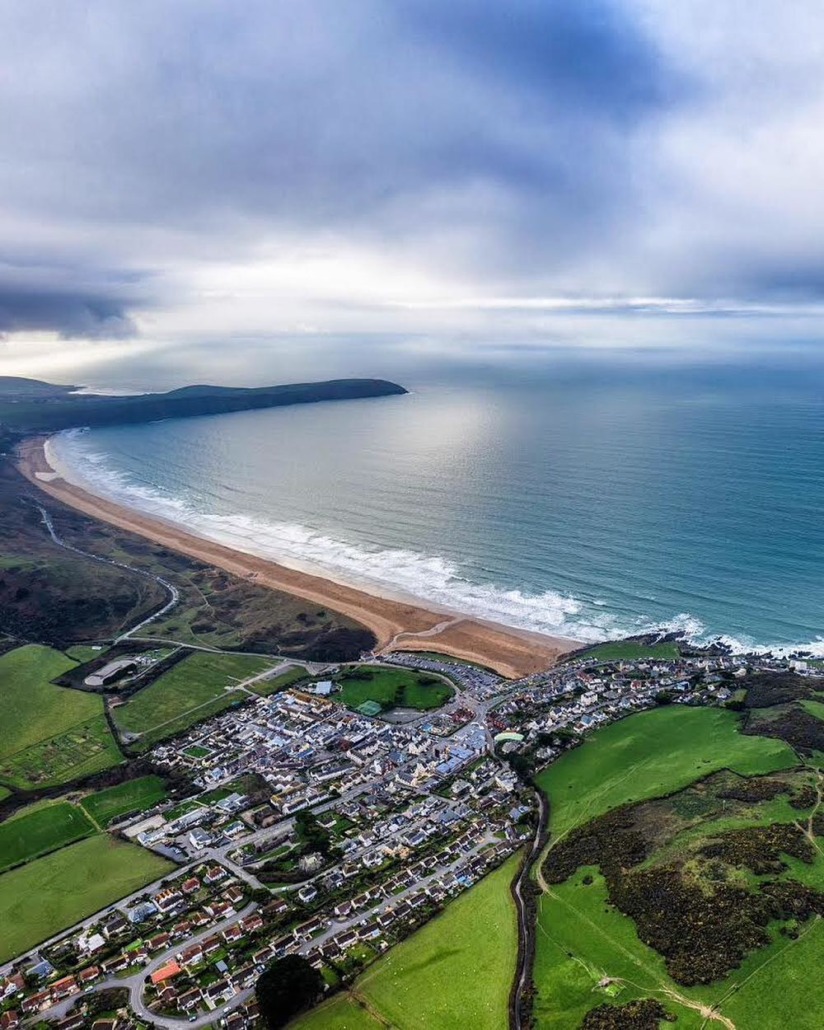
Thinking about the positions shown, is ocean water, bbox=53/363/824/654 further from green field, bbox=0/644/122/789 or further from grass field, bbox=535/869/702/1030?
grass field, bbox=535/869/702/1030

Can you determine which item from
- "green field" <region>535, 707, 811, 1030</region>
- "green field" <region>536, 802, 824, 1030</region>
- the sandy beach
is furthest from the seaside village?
"green field" <region>536, 802, 824, 1030</region>

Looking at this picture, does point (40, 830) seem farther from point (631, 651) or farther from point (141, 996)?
point (631, 651)

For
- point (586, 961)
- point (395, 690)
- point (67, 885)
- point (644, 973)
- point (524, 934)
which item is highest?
point (644, 973)

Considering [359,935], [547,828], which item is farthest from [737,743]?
[359,935]

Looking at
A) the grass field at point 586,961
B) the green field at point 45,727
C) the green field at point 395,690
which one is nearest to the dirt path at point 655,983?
the grass field at point 586,961

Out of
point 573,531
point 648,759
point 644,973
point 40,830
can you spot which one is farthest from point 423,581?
point 644,973

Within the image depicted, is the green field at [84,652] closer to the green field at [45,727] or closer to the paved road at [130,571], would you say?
the green field at [45,727]
